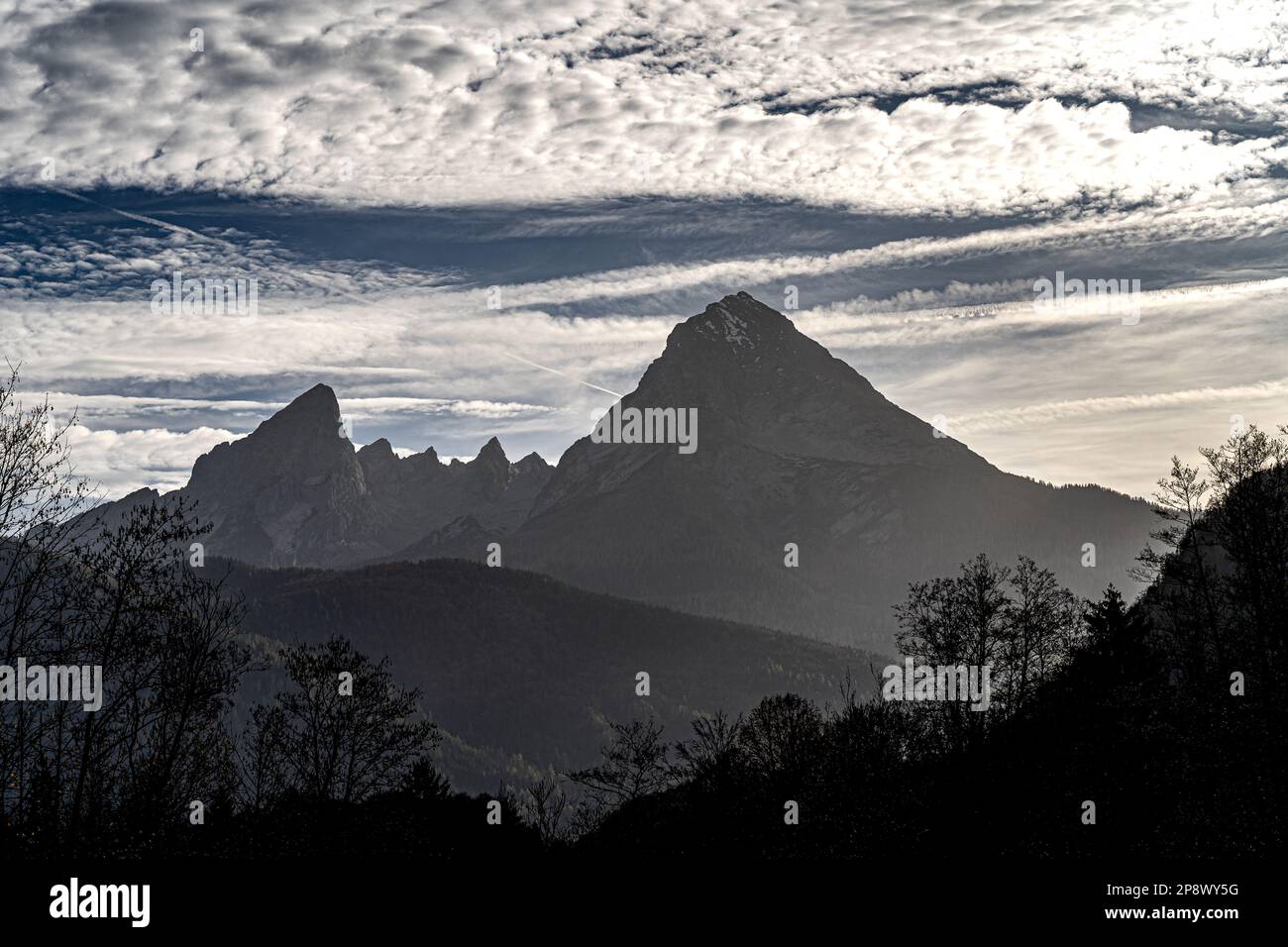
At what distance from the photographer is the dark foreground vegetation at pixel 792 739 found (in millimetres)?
33188

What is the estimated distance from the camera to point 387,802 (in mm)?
58062

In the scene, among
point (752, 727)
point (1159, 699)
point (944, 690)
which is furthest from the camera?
point (752, 727)

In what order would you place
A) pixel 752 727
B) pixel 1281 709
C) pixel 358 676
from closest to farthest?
pixel 1281 709 → pixel 358 676 → pixel 752 727

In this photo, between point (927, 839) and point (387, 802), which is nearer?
point (927, 839)

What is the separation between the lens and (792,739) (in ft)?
189

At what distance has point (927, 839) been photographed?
39406mm

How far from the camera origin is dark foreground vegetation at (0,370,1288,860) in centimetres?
3319
